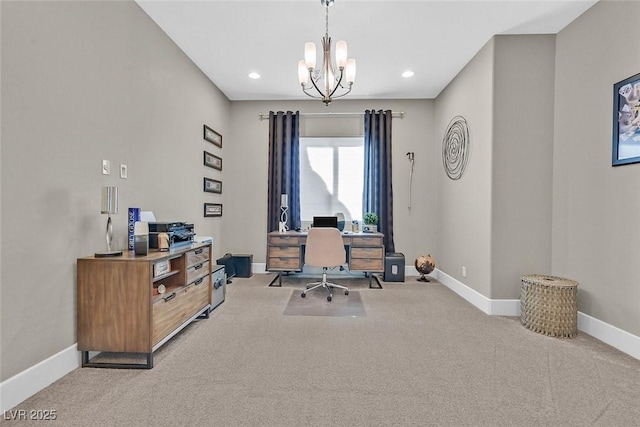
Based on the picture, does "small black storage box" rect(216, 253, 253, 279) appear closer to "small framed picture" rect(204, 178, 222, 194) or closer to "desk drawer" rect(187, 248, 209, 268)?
"small framed picture" rect(204, 178, 222, 194)

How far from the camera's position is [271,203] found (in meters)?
5.02

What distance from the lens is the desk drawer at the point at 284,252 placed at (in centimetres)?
441

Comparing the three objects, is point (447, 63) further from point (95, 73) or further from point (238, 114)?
point (95, 73)

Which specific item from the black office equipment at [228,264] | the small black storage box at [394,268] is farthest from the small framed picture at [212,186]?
the small black storage box at [394,268]

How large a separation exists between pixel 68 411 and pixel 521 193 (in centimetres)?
392

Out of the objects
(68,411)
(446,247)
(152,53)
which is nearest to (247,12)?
(152,53)

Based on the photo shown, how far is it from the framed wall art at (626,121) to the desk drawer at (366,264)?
8.83 feet

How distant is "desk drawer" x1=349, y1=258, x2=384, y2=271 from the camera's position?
4402 millimetres

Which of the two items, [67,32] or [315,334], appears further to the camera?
[315,334]

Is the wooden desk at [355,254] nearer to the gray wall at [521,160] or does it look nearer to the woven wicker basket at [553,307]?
the gray wall at [521,160]

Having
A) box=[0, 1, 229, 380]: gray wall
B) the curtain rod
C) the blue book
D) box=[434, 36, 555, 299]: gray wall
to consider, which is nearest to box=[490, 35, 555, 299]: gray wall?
box=[434, 36, 555, 299]: gray wall

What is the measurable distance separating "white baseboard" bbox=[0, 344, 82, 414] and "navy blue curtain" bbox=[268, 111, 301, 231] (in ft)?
10.4

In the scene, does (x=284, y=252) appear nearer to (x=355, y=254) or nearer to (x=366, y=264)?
(x=355, y=254)

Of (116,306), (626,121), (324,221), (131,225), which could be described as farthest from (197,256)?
(626,121)
